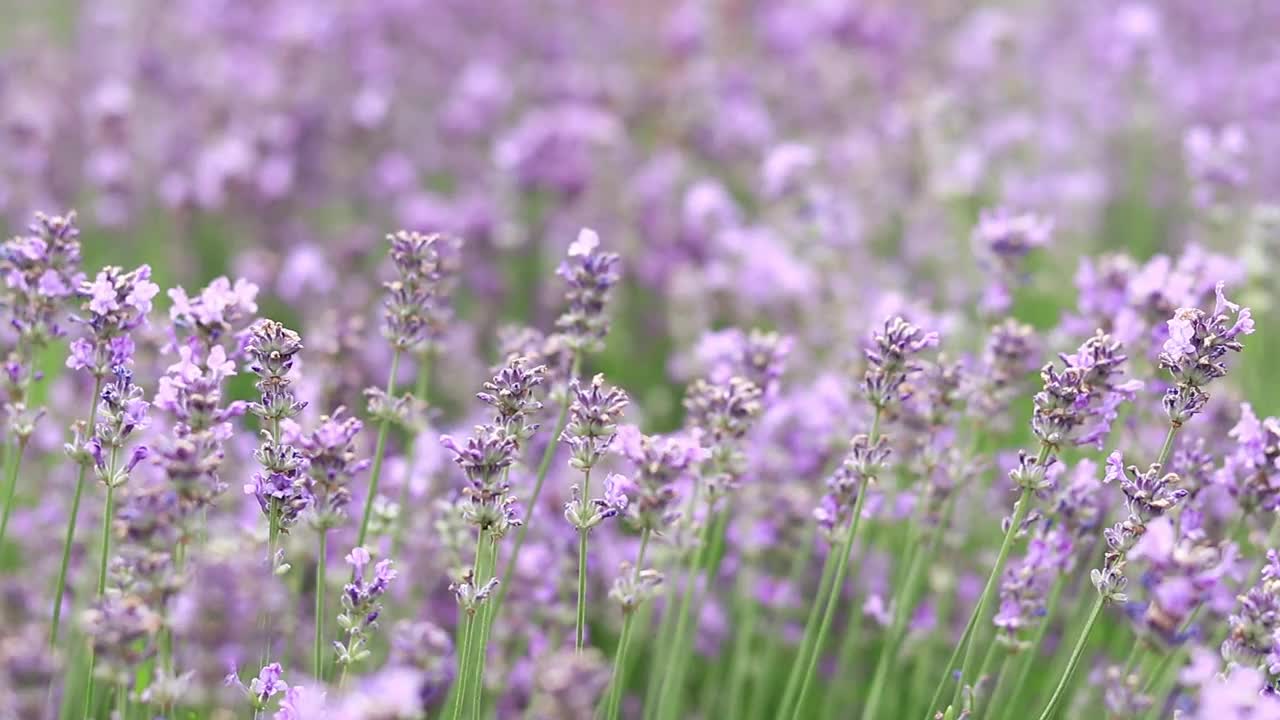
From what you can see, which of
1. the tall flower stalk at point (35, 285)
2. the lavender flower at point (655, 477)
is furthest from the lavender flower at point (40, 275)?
the lavender flower at point (655, 477)

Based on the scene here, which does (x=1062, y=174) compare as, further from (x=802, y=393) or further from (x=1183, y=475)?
(x=1183, y=475)

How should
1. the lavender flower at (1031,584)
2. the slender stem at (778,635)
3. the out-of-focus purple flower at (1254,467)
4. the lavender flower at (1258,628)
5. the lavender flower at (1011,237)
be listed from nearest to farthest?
the lavender flower at (1258,628) → the out-of-focus purple flower at (1254,467) → the lavender flower at (1031,584) → the slender stem at (778,635) → the lavender flower at (1011,237)

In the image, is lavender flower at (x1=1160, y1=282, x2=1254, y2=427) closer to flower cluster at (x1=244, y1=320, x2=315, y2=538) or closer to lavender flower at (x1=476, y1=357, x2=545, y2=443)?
lavender flower at (x1=476, y1=357, x2=545, y2=443)

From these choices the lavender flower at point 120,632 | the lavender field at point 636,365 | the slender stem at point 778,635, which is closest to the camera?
the lavender flower at point 120,632

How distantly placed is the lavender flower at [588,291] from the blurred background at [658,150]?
192 centimetres

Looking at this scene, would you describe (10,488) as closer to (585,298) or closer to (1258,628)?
(585,298)

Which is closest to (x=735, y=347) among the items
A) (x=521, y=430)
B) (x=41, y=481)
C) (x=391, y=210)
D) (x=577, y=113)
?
(x=521, y=430)

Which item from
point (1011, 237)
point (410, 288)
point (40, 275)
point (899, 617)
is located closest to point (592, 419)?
point (410, 288)

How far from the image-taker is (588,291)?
2.74 m

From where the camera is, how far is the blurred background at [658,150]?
5250 mm

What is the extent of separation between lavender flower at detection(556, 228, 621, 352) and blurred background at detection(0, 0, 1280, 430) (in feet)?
6.31

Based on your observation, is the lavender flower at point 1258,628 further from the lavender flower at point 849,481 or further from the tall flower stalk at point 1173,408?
the lavender flower at point 849,481

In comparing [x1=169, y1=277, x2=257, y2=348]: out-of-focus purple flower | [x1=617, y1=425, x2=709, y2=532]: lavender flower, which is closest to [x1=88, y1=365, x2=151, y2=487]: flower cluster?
[x1=169, y1=277, x2=257, y2=348]: out-of-focus purple flower

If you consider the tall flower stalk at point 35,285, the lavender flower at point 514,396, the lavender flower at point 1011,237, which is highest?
the lavender flower at point 1011,237
